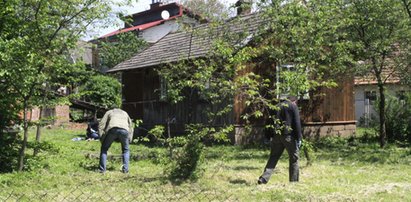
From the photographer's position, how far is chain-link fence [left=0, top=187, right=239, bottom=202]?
7.95 meters

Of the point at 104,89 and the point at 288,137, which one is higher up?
the point at 104,89

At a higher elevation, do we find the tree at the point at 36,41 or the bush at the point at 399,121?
the tree at the point at 36,41

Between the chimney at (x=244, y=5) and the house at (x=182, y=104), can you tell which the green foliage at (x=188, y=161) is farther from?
the house at (x=182, y=104)

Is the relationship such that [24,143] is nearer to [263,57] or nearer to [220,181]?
[220,181]

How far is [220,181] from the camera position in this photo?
9.77m

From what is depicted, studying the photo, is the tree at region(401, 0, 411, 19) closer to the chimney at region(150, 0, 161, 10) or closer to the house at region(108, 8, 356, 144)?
the house at region(108, 8, 356, 144)

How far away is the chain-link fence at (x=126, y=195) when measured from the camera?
26.1ft

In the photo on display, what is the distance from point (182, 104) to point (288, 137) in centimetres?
1128

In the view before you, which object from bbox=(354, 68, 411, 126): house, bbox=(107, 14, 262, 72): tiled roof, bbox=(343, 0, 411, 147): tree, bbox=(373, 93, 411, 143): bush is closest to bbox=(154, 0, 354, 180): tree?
bbox=(107, 14, 262, 72): tiled roof

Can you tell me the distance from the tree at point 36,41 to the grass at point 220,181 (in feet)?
4.54

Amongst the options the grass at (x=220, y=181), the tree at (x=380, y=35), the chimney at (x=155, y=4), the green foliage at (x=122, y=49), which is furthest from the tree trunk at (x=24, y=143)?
the chimney at (x=155, y=4)

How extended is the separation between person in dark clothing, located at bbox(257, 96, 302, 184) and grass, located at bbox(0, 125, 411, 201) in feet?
0.90

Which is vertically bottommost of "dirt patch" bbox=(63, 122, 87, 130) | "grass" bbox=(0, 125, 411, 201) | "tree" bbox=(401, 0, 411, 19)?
"grass" bbox=(0, 125, 411, 201)

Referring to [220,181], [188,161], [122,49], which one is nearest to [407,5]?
[220,181]
